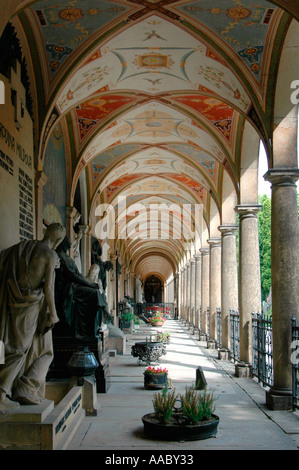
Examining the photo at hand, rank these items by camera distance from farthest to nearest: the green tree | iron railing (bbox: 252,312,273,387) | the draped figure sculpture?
the green tree < the draped figure sculpture < iron railing (bbox: 252,312,273,387)

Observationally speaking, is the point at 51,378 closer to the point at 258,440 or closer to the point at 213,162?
the point at 258,440

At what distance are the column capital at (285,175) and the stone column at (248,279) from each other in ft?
9.63

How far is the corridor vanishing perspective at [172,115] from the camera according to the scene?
7730 mm

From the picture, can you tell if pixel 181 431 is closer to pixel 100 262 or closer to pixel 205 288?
pixel 100 262

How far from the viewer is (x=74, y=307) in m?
9.15

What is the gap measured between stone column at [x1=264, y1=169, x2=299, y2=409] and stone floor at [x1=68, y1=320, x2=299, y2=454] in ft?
1.33

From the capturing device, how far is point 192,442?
577cm

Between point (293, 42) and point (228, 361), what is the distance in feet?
28.5
